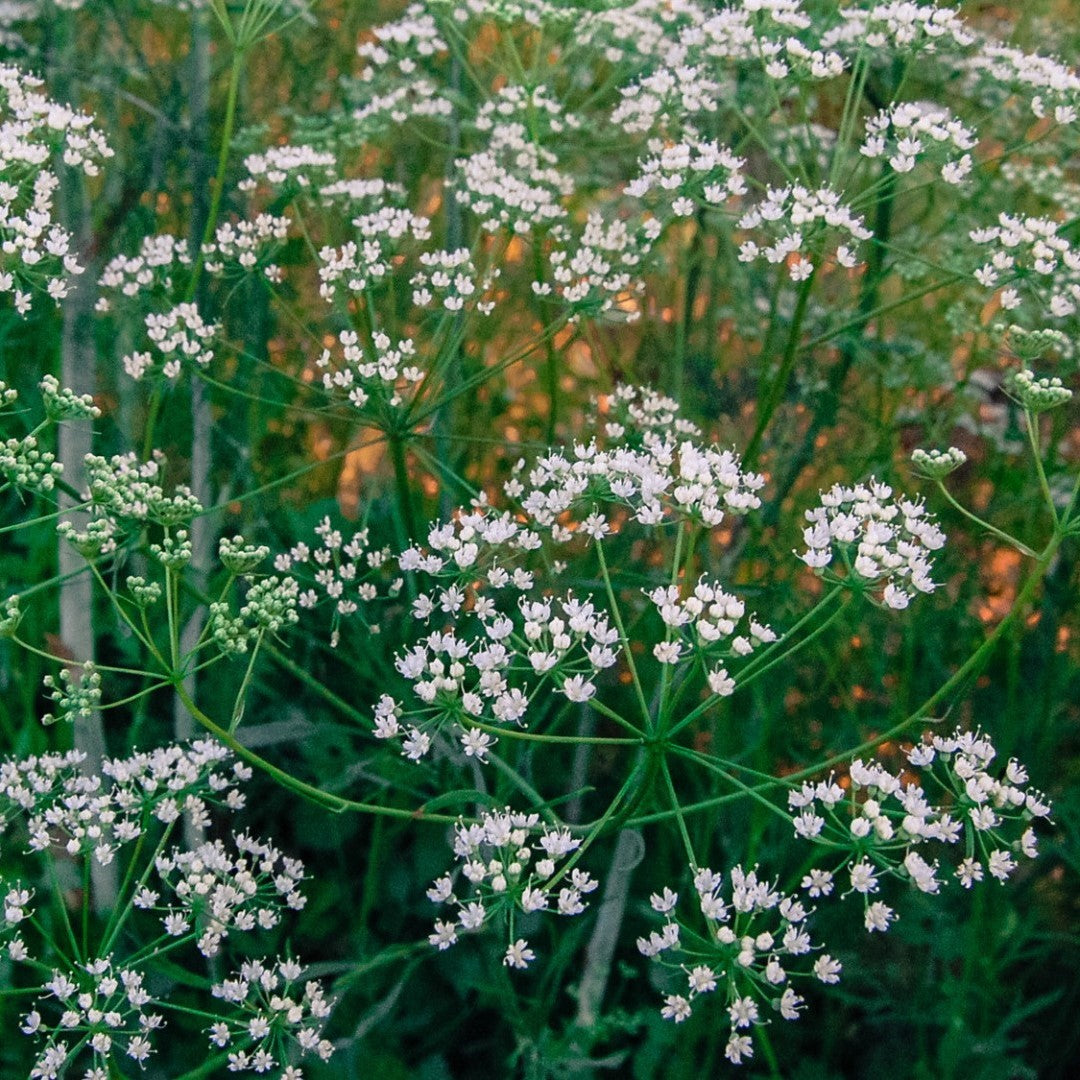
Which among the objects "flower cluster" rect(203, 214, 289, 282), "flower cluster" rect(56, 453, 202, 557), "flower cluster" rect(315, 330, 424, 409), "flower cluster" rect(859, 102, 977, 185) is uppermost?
"flower cluster" rect(859, 102, 977, 185)

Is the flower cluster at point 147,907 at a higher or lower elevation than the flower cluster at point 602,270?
lower

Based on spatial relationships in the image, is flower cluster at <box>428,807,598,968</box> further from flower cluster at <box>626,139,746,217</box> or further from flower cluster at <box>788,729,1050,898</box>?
flower cluster at <box>626,139,746,217</box>

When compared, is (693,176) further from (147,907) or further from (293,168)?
(147,907)

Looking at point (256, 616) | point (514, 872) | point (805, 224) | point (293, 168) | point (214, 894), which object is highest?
point (805, 224)

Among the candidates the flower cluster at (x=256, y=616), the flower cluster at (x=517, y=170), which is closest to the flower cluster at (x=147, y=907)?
the flower cluster at (x=256, y=616)

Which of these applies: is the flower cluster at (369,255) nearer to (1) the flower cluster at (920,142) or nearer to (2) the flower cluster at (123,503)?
(2) the flower cluster at (123,503)

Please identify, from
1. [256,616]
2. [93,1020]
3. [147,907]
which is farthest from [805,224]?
[93,1020]

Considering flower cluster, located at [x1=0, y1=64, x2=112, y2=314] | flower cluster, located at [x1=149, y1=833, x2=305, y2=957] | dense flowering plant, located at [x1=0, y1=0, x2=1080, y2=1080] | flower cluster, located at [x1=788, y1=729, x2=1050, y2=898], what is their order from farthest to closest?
flower cluster, located at [x1=0, y1=64, x2=112, y2=314], flower cluster, located at [x1=149, y1=833, x2=305, y2=957], dense flowering plant, located at [x1=0, y1=0, x2=1080, y2=1080], flower cluster, located at [x1=788, y1=729, x2=1050, y2=898]

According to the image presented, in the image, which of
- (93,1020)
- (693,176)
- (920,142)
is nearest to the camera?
(93,1020)

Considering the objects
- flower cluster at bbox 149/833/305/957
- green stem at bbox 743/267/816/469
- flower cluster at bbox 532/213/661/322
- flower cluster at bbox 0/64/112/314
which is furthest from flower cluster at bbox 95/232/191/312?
green stem at bbox 743/267/816/469
